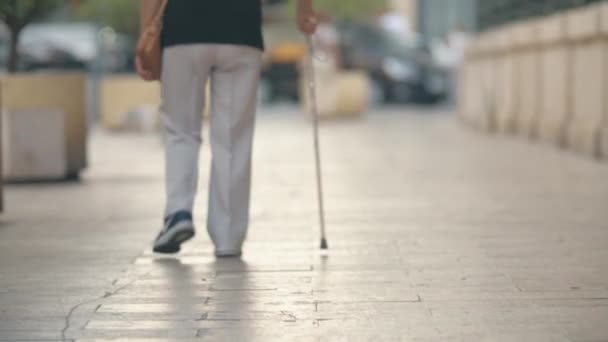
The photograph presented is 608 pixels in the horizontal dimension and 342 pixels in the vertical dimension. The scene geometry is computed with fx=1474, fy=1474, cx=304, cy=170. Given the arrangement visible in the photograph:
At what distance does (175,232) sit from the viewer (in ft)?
22.1

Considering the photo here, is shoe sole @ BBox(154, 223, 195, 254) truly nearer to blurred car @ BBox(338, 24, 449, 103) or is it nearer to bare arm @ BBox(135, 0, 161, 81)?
bare arm @ BBox(135, 0, 161, 81)

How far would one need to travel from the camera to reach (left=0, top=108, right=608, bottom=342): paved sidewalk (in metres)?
4.95

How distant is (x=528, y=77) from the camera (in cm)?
1812

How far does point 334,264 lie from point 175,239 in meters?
0.79

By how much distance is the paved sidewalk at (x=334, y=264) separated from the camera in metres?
4.95

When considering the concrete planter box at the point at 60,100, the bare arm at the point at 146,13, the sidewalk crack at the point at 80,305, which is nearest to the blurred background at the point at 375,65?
the concrete planter box at the point at 60,100

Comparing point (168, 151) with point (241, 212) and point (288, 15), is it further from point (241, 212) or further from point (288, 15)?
point (288, 15)

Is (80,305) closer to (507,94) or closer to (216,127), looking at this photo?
(216,127)

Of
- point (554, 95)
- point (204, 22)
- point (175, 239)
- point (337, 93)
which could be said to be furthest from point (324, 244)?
point (337, 93)

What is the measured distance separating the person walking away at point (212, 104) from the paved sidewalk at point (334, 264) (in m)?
0.18

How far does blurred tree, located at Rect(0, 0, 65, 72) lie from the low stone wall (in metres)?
4.94

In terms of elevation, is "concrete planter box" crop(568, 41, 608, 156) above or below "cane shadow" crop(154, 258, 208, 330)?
below

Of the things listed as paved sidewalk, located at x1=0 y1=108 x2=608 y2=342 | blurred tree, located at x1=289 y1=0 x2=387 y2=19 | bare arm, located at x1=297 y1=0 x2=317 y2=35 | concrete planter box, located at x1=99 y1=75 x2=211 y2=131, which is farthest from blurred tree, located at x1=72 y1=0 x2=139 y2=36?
bare arm, located at x1=297 y1=0 x2=317 y2=35

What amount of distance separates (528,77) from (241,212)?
38.6ft
